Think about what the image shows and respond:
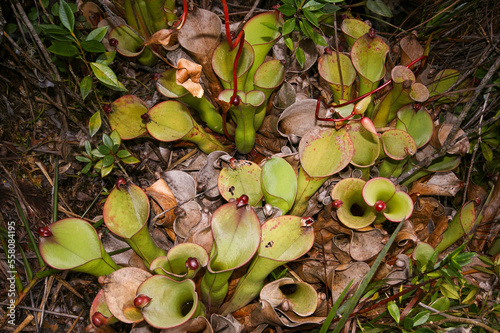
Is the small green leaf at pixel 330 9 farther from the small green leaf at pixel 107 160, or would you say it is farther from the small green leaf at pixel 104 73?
the small green leaf at pixel 107 160

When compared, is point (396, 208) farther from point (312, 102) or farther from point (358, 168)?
point (312, 102)

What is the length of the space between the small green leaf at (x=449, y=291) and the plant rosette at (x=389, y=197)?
0.30 metres

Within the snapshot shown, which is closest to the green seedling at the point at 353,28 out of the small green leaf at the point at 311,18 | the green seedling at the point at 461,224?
the small green leaf at the point at 311,18

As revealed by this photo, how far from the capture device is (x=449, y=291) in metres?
1.30

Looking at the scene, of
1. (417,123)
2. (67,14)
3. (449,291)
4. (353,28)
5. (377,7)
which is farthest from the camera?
(377,7)

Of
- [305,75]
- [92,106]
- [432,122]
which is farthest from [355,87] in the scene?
[92,106]

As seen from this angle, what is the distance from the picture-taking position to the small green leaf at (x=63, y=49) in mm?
1469

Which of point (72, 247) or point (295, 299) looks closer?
point (72, 247)

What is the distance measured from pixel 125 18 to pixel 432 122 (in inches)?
67.5

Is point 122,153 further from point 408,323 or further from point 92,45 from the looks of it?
point 408,323

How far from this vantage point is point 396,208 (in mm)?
1438

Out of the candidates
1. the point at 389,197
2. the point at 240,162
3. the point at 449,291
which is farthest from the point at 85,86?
the point at 449,291

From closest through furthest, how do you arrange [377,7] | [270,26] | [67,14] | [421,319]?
[421,319], [67,14], [270,26], [377,7]

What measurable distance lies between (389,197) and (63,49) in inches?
61.7
